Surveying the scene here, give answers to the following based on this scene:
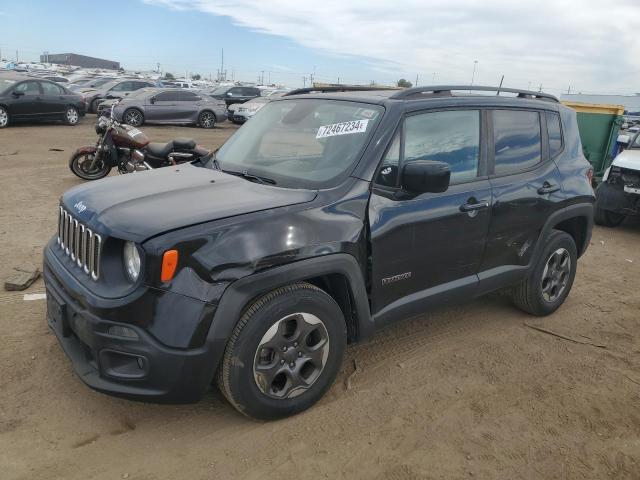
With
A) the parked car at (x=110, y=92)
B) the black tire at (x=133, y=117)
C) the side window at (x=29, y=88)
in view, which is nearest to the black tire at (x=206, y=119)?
the black tire at (x=133, y=117)

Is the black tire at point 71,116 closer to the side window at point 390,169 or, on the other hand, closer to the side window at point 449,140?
the side window at point 449,140

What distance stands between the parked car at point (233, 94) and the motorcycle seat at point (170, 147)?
19229 mm

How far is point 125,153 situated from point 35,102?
9.98 metres

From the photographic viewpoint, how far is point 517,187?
404 centimetres

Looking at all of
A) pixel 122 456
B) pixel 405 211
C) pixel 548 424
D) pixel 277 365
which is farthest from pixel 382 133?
pixel 122 456

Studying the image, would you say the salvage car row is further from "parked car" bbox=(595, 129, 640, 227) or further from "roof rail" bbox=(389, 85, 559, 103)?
"roof rail" bbox=(389, 85, 559, 103)

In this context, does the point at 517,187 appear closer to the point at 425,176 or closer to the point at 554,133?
the point at 554,133

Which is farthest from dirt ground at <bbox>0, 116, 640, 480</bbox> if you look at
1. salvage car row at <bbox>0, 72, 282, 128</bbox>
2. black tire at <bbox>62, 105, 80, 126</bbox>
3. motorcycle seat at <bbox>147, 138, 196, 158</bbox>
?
black tire at <bbox>62, 105, 80, 126</bbox>

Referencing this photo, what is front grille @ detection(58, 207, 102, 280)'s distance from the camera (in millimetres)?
2826

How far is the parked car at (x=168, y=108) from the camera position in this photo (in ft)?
62.3

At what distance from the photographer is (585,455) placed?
9.56ft

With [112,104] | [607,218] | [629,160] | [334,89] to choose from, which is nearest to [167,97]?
[112,104]

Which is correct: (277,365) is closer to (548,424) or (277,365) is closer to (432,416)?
(432,416)

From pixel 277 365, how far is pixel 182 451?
642mm
